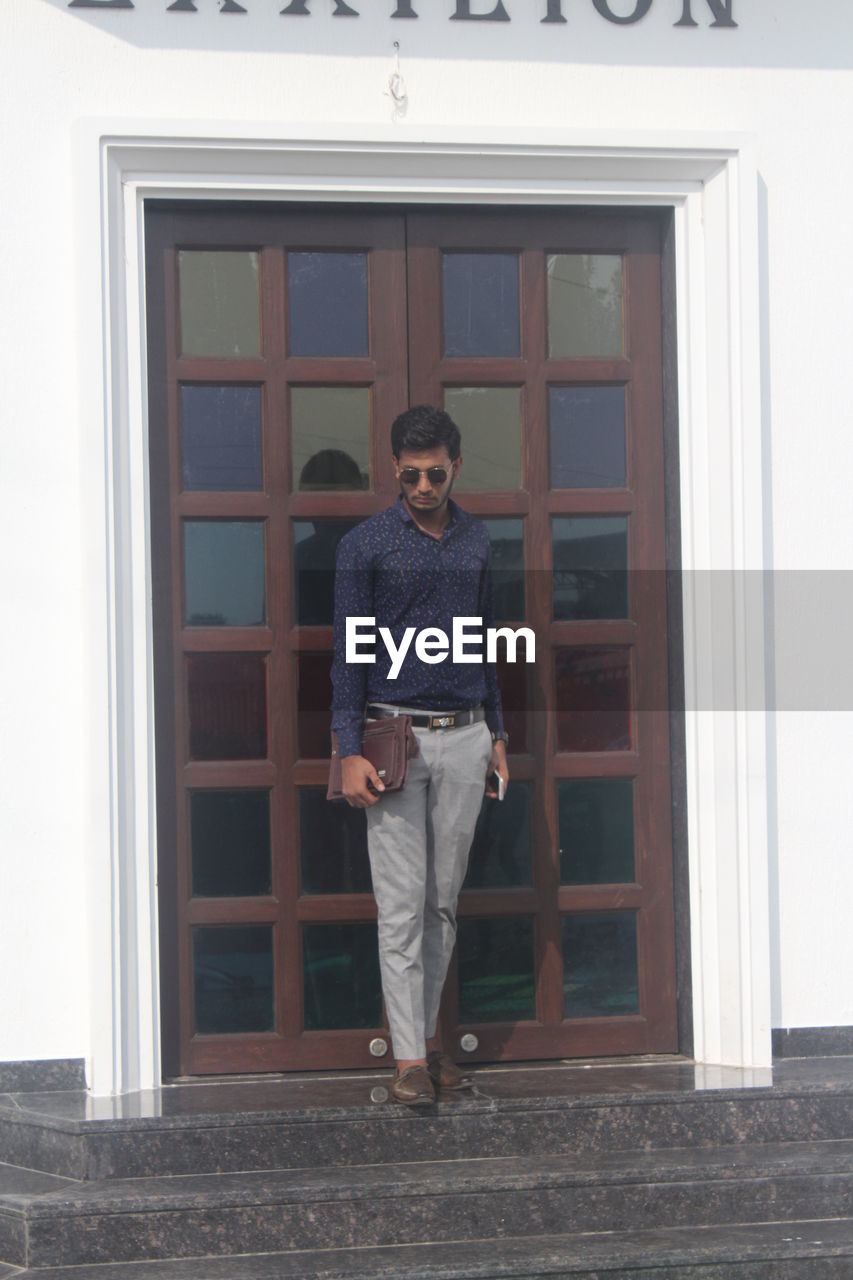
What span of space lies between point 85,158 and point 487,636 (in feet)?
6.58

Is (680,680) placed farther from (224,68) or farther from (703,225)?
(224,68)

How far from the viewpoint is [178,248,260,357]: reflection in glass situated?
5230mm

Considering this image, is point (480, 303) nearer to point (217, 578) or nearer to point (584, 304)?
point (584, 304)

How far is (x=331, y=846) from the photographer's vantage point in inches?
207

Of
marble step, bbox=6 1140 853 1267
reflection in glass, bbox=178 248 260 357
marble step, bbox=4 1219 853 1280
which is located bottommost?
marble step, bbox=4 1219 853 1280

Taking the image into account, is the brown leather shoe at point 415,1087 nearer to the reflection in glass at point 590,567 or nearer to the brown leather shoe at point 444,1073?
the brown leather shoe at point 444,1073

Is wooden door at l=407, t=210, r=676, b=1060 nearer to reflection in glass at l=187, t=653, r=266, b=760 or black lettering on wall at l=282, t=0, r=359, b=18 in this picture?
black lettering on wall at l=282, t=0, r=359, b=18

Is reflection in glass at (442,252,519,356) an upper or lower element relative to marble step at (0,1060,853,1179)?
upper

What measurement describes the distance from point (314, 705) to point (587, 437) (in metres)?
1.35

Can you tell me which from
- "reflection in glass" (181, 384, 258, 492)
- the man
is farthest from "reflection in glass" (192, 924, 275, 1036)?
"reflection in glass" (181, 384, 258, 492)

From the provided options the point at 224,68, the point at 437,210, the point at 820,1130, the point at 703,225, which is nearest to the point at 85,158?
the point at 224,68

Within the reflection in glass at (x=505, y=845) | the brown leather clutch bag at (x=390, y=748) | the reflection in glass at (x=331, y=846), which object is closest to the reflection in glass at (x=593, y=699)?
the reflection in glass at (x=505, y=845)

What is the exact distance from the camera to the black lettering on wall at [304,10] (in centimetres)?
505

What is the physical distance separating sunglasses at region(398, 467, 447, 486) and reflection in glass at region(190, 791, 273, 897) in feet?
4.23
